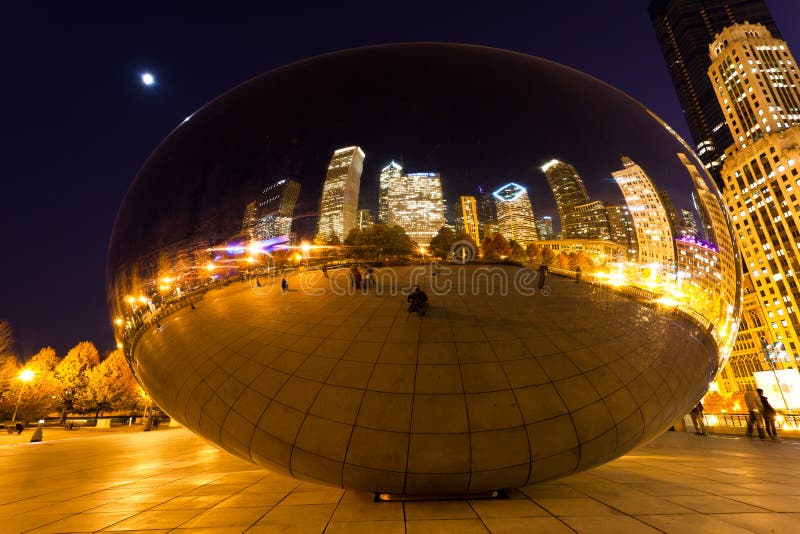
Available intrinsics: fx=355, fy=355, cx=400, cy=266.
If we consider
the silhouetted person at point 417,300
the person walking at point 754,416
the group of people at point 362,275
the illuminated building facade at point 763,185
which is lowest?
the person walking at point 754,416

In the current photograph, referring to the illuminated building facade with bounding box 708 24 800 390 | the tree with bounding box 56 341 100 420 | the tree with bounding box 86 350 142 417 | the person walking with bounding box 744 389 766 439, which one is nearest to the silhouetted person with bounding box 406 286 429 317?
the person walking with bounding box 744 389 766 439

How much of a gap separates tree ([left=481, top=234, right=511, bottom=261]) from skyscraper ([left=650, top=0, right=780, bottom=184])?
17626 cm

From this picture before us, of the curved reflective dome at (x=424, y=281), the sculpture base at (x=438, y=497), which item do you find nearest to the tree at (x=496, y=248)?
the curved reflective dome at (x=424, y=281)

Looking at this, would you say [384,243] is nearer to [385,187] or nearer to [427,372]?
[385,187]

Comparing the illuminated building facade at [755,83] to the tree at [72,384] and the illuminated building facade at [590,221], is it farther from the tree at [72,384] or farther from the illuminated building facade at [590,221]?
the tree at [72,384]

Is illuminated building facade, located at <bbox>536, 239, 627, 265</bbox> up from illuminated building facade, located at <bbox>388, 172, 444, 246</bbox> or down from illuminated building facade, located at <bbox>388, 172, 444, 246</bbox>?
down

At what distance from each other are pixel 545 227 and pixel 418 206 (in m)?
0.81

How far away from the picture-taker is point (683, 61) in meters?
160

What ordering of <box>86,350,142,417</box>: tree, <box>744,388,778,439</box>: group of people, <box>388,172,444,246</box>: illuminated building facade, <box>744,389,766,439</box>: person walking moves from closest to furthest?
<box>388,172,444,246</box>: illuminated building facade → <box>744,388,778,439</box>: group of people → <box>744,389,766,439</box>: person walking → <box>86,350,142,417</box>: tree

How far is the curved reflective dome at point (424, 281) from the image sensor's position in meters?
2.13

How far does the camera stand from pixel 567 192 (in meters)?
2.27

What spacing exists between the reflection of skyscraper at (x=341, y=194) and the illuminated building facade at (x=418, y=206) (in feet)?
0.78

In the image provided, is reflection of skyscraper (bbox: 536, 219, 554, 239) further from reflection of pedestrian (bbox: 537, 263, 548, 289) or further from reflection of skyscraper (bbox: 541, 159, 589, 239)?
reflection of pedestrian (bbox: 537, 263, 548, 289)

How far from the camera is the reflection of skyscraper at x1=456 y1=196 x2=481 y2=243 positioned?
214 cm
